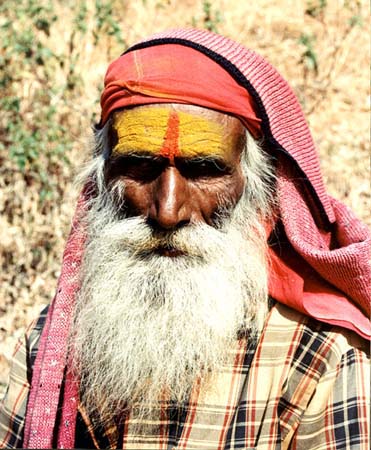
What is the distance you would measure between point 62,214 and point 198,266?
351 cm

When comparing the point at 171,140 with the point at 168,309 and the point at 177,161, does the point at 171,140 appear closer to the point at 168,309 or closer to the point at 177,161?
the point at 177,161

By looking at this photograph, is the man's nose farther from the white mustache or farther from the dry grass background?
the dry grass background

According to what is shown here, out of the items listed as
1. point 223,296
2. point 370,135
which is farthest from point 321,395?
point 370,135

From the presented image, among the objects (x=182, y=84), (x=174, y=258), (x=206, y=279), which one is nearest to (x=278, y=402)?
(x=206, y=279)

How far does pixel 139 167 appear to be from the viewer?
7.81 ft

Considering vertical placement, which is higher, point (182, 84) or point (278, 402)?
point (182, 84)

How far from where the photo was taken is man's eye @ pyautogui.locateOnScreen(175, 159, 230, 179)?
2.32 meters

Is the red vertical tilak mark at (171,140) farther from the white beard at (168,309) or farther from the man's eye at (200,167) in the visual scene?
the white beard at (168,309)

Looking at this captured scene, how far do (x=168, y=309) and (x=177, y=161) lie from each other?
483 mm

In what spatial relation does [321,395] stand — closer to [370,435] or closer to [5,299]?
[370,435]

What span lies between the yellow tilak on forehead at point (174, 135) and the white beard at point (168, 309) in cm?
24

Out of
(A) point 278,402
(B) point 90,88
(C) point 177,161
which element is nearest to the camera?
(A) point 278,402

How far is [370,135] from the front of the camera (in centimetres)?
581

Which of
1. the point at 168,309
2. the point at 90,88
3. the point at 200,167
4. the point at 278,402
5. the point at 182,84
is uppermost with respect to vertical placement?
the point at 90,88
